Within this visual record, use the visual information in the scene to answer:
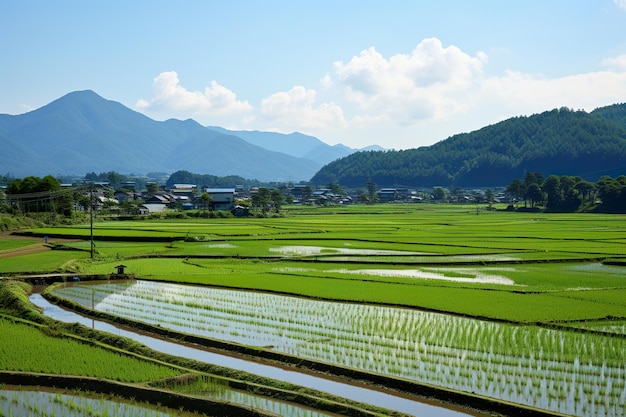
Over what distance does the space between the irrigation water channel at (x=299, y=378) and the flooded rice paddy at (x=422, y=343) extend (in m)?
0.59

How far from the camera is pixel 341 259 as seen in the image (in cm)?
2569

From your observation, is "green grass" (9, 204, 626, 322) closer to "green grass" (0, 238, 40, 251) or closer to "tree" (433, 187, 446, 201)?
"green grass" (0, 238, 40, 251)

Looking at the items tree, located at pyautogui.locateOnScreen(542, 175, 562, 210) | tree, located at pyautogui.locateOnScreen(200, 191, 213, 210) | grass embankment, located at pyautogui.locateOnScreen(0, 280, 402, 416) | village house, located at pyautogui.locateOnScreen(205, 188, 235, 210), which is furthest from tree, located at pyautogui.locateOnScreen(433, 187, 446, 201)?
grass embankment, located at pyautogui.locateOnScreen(0, 280, 402, 416)

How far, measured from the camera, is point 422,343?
11625 mm

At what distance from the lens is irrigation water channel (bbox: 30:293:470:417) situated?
869cm

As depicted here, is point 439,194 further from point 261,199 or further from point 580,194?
point 261,199

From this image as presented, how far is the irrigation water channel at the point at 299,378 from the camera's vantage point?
28.5 feet

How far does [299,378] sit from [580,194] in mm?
68332

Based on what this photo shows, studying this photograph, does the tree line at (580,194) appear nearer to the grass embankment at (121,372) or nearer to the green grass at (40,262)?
the green grass at (40,262)

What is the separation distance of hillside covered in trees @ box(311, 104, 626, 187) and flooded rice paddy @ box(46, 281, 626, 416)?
362ft

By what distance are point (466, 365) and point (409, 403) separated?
1.70 meters

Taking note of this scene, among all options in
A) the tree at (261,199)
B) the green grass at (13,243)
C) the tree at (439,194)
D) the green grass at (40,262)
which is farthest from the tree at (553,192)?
the green grass at (40,262)

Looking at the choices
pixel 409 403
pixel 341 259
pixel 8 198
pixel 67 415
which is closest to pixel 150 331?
pixel 67 415

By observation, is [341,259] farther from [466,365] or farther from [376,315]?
[466,365]
